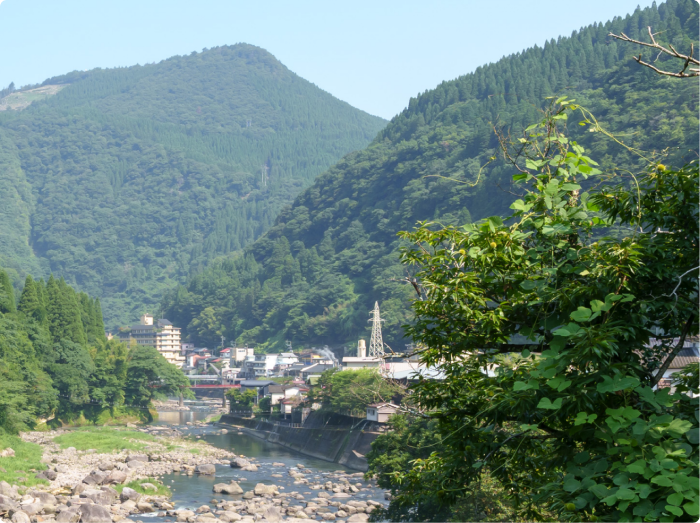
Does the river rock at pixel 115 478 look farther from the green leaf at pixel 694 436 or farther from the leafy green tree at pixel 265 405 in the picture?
the leafy green tree at pixel 265 405

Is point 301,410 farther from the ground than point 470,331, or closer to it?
closer to it

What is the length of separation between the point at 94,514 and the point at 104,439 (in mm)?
22098

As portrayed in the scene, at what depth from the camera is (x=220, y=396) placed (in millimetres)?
97125

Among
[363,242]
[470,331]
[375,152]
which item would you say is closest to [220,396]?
[363,242]

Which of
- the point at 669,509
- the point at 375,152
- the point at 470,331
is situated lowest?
the point at 669,509

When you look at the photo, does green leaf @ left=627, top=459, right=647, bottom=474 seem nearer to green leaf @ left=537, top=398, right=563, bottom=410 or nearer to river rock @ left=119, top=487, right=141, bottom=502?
green leaf @ left=537, top=398, right=563, bottom=410

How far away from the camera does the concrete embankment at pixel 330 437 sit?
135ft

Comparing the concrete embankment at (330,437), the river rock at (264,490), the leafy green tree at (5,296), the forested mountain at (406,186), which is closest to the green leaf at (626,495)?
the river rock at (264,490)

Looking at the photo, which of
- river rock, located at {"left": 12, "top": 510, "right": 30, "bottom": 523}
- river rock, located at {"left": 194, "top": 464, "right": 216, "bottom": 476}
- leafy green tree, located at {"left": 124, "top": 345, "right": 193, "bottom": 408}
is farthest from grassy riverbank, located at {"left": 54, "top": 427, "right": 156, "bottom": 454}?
river rock, located at {"left": 12, "top": 510, "right": 30, "bottom": 523}

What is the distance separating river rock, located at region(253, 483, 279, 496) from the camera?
31.7m

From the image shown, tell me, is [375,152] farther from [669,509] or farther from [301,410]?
[669,509]

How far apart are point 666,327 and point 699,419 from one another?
2.64 ft

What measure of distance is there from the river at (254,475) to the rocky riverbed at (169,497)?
3.5 inches

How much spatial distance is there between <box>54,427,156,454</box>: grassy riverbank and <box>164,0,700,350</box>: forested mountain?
3909 cm
